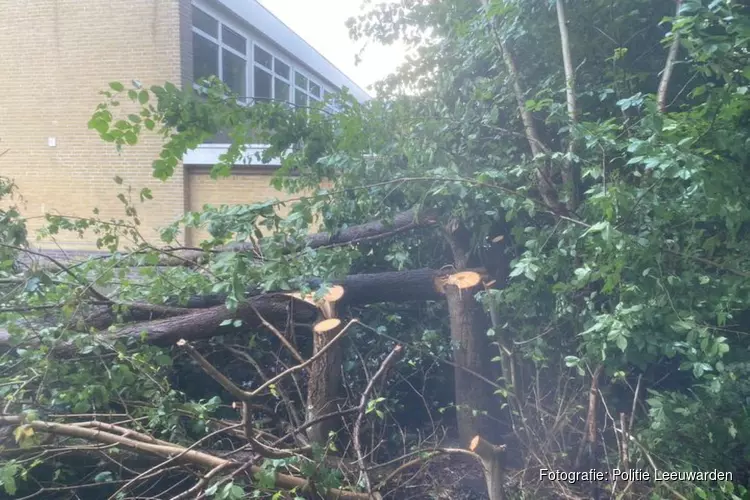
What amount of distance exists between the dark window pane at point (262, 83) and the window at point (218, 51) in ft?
1.65

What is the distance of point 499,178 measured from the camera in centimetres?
385

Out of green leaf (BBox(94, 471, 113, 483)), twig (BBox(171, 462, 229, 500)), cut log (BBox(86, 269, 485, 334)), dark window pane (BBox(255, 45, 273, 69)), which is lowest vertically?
green leaf (BBox(94, 471, 113, 483))

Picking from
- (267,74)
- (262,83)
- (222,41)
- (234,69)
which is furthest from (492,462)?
(267,74)

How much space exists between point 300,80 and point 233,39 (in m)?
3.12

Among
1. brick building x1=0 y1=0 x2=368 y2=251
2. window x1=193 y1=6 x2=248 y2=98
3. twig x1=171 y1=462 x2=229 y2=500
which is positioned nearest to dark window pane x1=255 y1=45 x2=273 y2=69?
window x1=193 y1=6 x2=248 y2=98

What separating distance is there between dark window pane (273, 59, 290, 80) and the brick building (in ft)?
8.97

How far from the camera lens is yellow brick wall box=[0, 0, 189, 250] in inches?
433

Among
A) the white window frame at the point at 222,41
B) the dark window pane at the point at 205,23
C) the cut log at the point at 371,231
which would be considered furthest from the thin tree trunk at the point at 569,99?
the dark window pane at the point at 205,23

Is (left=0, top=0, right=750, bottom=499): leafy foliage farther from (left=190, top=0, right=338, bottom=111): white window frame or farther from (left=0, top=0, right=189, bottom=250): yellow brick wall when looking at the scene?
(left=0, top=0, right=189, bottom=250): yellow brick wall

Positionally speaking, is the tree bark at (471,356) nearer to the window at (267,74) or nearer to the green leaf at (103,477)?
the green leaf at (103,477)

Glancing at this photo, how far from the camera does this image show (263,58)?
14.5 meters

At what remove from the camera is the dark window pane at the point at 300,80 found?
15922 mm

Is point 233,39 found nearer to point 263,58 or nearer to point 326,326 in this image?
point 263,58

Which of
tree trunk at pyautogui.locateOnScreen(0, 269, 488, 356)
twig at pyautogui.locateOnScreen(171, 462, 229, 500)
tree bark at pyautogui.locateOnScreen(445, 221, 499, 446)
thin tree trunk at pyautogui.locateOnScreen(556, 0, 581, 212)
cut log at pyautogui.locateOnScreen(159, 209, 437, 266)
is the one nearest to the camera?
twig at pyautogui.locateOnScreen(171, 462, 229, 500)
